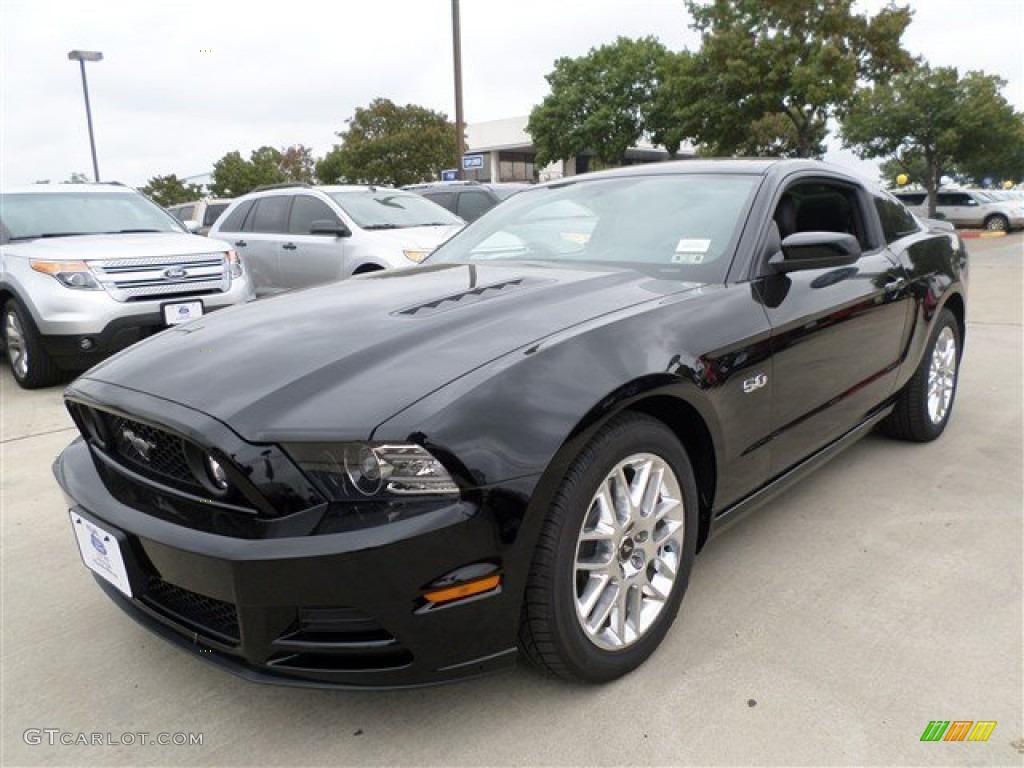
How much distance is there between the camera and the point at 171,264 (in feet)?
20.0

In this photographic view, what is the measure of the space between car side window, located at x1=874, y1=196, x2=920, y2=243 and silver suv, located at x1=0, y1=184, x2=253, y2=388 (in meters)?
4.77

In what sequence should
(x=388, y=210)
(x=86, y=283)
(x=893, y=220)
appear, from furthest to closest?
(x=388, y=210), (x=86, y=283), (x=893, y=220)

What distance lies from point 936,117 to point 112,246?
31213mm

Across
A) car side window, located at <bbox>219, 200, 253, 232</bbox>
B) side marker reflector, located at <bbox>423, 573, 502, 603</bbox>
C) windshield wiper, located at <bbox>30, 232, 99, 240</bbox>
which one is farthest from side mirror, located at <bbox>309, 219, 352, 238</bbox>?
side marker reflector, located at <bbox>423, 573, 502, 603</bbox>

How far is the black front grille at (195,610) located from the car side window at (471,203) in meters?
9.13

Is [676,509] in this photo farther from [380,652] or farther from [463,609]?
[380,652]

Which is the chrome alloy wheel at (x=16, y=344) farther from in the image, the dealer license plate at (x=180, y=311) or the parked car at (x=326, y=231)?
the parked car at (x=326, y=231)

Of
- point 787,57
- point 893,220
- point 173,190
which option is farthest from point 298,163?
point 893,220

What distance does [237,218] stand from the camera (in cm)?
914

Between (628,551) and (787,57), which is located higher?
(787,57)

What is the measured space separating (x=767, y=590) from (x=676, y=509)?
661 millimetres

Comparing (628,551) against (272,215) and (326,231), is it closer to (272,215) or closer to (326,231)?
(326,231)

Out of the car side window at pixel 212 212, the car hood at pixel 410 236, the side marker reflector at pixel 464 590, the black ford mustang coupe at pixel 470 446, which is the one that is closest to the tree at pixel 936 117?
the car side window at pixel 212 212

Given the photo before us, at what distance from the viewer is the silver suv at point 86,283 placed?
225 inches
